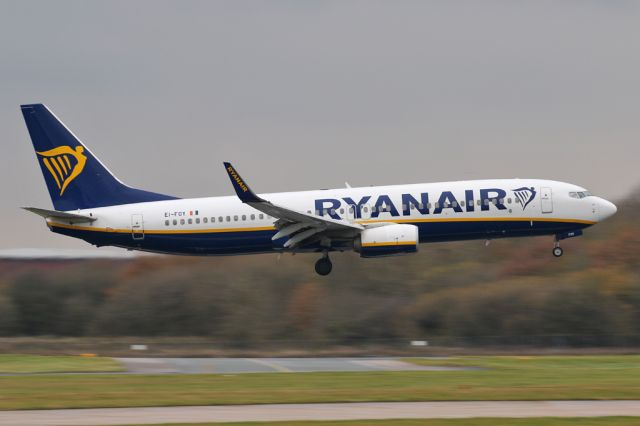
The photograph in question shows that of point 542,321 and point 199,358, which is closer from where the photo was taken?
point 199,358

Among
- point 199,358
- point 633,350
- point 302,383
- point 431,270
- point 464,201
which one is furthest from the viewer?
point 431,270

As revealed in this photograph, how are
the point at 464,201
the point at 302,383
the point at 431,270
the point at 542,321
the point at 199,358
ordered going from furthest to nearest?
the point at 431,270 → the point at 542,321 → the point at 199,358 → the point at 464,201 → the point at 302,383

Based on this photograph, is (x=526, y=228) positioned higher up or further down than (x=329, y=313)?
higher up

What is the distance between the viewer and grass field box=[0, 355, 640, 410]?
32.7 metres

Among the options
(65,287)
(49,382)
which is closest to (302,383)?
(49,382)

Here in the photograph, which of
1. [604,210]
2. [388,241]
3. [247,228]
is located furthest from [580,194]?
[247,228]

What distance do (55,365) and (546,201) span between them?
24.2 meters

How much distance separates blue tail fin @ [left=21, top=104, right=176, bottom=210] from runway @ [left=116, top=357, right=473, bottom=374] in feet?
26.8

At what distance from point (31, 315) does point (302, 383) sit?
127 feet

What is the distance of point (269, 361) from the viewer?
51531 mm

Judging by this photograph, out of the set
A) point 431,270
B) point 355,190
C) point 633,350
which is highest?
point 355,190

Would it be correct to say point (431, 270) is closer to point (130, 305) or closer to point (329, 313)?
point (329, 313)

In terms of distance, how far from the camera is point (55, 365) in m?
48.6

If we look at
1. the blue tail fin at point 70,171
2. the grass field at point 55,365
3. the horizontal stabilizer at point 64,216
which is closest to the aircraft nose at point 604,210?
the blue tail fin at point 70,171
